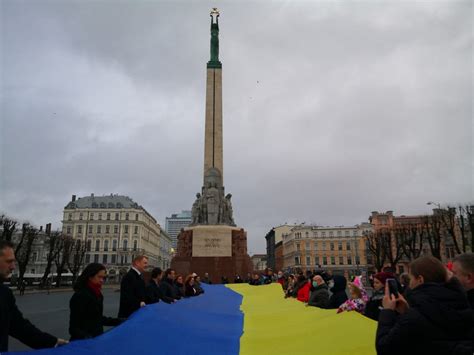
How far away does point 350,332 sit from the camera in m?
5.00

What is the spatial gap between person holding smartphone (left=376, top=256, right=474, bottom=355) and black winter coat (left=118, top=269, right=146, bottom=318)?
469 centimetres

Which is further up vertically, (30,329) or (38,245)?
(38,245)

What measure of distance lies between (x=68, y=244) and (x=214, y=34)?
113 feet

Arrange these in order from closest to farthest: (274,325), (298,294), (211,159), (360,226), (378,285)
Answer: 1. (378,285)
2. (274,325)
3. (298,294)
4. (211,159)
5. (360,226)

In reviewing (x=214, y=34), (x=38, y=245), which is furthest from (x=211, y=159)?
(x=38, y=245)

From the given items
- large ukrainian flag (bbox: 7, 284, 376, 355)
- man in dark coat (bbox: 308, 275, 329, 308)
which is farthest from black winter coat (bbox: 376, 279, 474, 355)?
man in dark coat (bbox: 308, 275, 329, 308)

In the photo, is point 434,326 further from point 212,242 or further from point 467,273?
point 212,242

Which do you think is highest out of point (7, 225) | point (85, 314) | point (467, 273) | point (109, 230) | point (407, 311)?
point (109, 230)

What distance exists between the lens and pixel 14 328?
3.83m

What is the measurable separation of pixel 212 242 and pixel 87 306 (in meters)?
26.6

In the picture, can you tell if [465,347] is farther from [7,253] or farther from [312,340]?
[7,253]

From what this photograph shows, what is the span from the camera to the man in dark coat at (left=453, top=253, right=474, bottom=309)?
3.61 m

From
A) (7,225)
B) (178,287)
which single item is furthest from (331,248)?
(178,287)

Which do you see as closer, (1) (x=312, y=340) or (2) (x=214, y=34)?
(1) (x=312, y=340)
